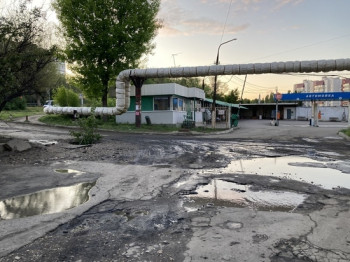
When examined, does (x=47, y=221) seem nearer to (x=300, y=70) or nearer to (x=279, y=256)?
(x=279, y=256)

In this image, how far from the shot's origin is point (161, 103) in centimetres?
2948

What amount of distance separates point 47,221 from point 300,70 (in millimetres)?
20697

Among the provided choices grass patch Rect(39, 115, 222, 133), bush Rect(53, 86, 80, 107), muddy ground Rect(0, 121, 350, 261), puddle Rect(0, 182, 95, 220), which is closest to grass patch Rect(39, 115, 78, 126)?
grass patch Rect(39, 115, 222, 133)

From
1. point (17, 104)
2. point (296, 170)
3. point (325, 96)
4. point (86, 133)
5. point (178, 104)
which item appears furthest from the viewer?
point (17, 104)

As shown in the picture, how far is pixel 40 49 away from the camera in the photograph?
43.2 ft

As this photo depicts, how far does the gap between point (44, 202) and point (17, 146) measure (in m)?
6.65

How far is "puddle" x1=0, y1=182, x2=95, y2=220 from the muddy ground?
16cm

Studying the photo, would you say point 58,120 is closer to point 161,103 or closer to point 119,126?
point 119,126

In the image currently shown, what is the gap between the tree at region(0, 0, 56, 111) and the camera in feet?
38.3

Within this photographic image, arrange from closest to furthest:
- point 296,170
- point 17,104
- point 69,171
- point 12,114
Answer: point 69,171 → point 296,170 → point 12,114 → point 17,104

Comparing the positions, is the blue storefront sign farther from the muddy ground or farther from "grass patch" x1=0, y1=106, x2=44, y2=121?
"grass patch" x1=0, y1=106, x2=44, y2=121

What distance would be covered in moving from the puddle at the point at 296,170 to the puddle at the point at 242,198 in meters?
1.63

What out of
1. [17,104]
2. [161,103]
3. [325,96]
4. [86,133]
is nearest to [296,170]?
[86,133]

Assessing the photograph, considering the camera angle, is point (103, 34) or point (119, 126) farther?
point (103, 34)
